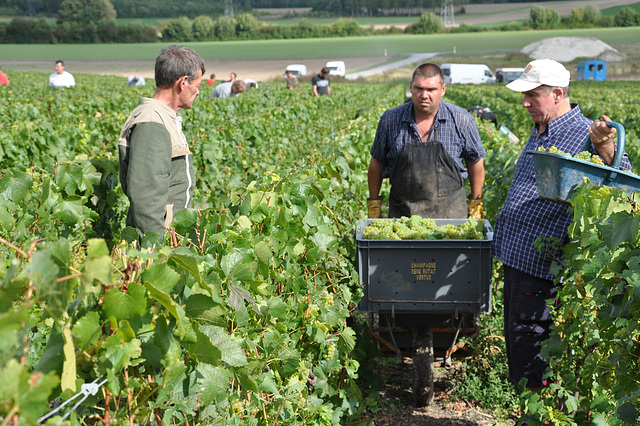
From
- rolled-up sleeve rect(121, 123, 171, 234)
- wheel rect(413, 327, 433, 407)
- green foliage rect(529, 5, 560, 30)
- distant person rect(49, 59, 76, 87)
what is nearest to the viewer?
rolled-up sleeve rect(121, 123, 171, 234)

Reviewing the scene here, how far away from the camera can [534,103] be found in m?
3.59

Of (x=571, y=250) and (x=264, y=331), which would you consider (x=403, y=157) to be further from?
(x=264, y=331)

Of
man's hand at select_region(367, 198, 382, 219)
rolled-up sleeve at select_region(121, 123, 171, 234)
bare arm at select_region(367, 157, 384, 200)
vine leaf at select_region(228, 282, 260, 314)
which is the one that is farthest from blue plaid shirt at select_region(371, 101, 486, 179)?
vine leaf at select_region(228, 282, 260, 314)

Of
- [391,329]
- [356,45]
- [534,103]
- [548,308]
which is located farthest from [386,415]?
[356,45]

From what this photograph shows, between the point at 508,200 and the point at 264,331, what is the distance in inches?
69.8

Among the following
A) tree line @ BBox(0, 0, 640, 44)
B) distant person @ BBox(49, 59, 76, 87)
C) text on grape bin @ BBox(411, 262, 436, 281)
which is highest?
tree line @ BBox(0, 0, 640, 44)

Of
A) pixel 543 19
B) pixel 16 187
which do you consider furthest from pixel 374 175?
pixel 543 19

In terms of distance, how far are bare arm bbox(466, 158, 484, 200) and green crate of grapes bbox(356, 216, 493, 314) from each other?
0.93 meters

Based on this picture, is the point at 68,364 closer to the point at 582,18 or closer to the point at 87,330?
the point at 87,330

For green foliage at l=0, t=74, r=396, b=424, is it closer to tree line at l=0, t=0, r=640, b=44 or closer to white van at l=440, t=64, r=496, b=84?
white van at l=440, t=64, r=496, b=84

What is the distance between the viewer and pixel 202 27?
4478 inches

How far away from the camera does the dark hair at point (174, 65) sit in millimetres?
3164

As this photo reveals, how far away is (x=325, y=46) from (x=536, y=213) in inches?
3920

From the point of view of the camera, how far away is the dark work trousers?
139 inches
